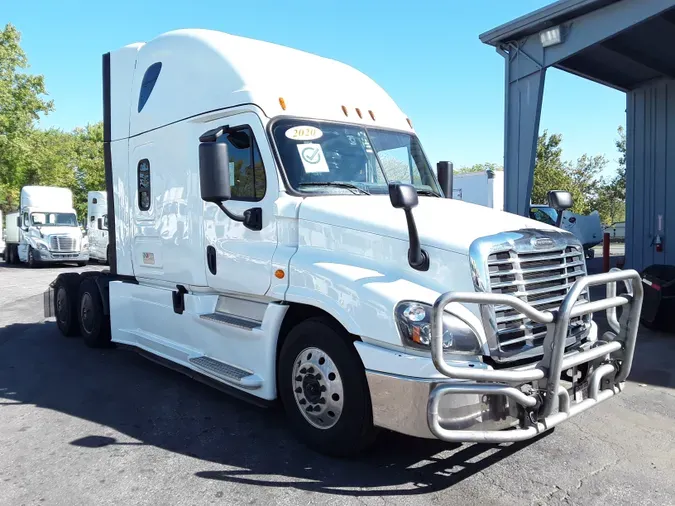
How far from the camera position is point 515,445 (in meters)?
4.21

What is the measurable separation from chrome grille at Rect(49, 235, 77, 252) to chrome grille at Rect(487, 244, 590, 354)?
75.0ft

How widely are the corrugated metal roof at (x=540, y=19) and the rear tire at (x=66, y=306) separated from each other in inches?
292

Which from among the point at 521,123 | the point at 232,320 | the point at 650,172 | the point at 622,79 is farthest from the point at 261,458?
the point at 622,79

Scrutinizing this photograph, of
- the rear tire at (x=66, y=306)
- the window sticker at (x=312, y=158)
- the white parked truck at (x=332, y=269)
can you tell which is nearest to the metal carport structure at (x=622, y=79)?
the white parked truck at (x=332, y=269)

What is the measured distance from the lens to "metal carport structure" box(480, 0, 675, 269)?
322 inches

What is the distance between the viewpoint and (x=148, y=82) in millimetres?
6227

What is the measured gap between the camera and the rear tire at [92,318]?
7285 mm

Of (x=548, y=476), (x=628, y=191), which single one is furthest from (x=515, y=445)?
(x=628, y=191)

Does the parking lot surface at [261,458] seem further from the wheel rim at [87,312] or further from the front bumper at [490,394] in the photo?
the wheel rim at [87,312]

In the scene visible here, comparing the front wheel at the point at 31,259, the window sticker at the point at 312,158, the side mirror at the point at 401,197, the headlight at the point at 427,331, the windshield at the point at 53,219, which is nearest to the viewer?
the headlight at the point at 427,331

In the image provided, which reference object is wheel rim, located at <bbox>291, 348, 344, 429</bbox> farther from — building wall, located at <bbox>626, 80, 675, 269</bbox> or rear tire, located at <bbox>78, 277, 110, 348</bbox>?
building wall, located at <bbox>626, 80, 675, 269</bbox>

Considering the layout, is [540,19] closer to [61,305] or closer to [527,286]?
[527,286]

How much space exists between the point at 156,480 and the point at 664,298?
22.6 ft

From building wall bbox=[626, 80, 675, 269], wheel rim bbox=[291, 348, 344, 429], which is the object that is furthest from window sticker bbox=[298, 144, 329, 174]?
building wall bbox=[626, 80, 675, 269]
